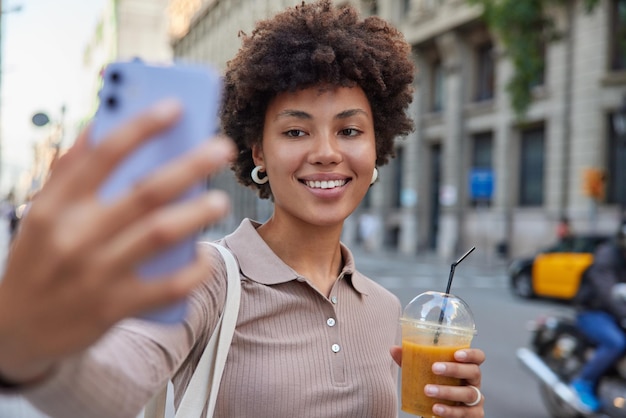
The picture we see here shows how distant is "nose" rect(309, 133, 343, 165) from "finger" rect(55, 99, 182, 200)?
44.6 inches

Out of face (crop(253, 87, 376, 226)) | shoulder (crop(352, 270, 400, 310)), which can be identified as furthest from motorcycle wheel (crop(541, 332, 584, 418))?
face (crop(253, 87, 376, 226))

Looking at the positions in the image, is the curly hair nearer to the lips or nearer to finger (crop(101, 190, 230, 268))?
the lips

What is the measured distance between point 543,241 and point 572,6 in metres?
7.44

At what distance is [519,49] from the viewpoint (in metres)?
16.7

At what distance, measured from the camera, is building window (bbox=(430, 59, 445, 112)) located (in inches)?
1162

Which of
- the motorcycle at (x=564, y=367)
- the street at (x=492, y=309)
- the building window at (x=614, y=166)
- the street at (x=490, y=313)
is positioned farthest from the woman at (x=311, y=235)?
the building window at (x=614, y=166)

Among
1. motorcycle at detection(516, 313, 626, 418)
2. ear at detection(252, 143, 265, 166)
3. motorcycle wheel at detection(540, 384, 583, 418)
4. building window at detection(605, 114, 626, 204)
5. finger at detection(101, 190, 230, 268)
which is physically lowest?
motorcycle wheel at detection(540, 384, 583, 418)

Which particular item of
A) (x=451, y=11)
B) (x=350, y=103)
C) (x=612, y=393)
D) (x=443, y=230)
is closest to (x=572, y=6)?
(x=451, y=11)

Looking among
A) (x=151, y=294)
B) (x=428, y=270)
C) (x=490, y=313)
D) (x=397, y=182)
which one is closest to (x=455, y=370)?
(x=151, y=294)

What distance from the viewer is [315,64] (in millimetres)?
1763

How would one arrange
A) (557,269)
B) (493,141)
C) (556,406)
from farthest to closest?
(493,141), (557,269), (556,406)

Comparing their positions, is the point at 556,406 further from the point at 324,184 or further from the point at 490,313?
the point at 490,313

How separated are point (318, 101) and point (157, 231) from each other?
1.21 m

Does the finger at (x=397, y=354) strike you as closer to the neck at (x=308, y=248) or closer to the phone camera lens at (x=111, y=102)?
the neck at (x=308, y=248)
